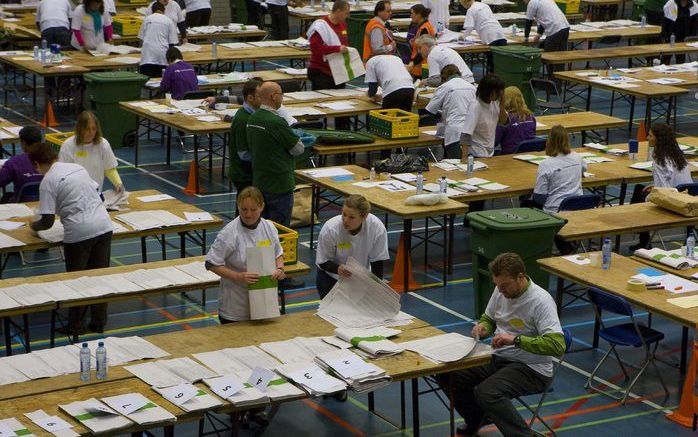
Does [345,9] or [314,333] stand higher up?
[345,9]

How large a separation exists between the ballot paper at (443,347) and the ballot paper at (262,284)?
105cm

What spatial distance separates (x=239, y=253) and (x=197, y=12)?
1615 centimetres

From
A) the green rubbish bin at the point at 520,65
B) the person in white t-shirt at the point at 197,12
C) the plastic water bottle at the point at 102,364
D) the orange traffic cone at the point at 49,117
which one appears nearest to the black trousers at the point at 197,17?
the person in white t-shirt at the point at 197,12

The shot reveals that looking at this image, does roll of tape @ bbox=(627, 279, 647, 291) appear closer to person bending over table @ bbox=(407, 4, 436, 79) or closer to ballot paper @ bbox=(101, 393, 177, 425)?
ballot paper @ bbox=(101, 393, 177, 425)

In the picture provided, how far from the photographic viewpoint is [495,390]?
28.8 feet

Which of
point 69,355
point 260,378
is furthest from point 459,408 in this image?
point 69,355

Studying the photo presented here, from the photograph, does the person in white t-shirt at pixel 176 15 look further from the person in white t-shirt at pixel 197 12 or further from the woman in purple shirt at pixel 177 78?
the woman in purple shirt at pixel 177 78

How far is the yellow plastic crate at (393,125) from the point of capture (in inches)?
616

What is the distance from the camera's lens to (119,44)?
23141mm

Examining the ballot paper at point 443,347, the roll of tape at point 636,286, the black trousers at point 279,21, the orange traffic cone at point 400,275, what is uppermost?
the black trousers at point 279,21

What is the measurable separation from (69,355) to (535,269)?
4965 mm

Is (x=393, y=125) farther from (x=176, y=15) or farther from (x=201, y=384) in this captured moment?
(x=201, y=384)

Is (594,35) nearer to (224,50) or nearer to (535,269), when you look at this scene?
(224,50)

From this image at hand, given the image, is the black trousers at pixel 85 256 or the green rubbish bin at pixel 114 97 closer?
the black trousers at pixel 85 256
